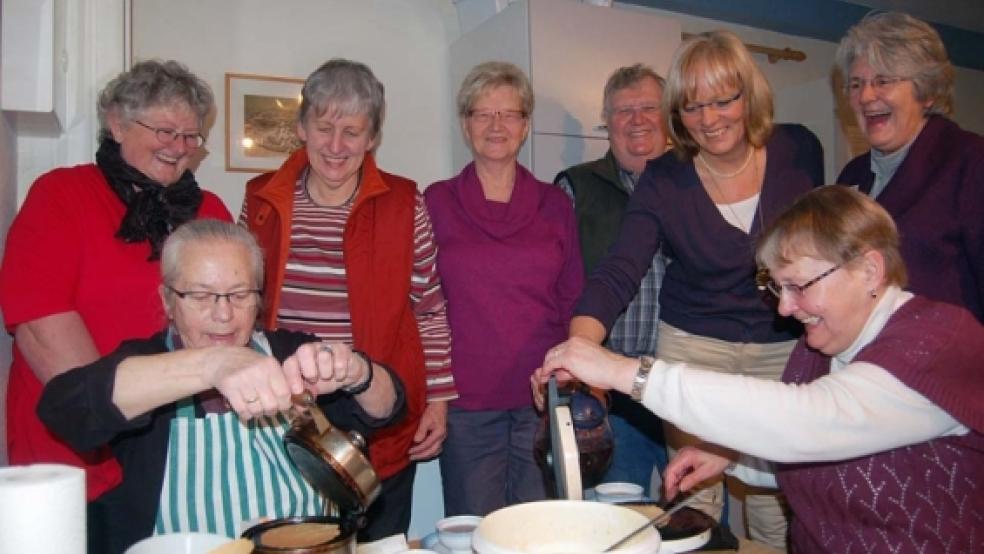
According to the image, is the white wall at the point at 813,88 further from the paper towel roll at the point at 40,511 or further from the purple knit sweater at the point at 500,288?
the paper towel roll at the point at 40,511

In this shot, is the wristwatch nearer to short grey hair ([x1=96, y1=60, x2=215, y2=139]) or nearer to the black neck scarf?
the black neck scarf

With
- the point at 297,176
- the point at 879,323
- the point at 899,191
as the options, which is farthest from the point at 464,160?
the point at 879,323

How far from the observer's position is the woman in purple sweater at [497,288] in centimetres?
226

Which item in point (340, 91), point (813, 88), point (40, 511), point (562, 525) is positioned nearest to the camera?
point (40, 511)

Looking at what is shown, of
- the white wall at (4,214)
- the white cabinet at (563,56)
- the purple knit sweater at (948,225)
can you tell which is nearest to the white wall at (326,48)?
the white cabinet at (563,56)

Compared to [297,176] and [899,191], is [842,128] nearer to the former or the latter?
[899,191]

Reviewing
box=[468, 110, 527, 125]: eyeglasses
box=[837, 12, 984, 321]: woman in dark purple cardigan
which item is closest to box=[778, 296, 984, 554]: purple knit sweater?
box=[837, 12, 984, 321]: woman in dark purple cardigan

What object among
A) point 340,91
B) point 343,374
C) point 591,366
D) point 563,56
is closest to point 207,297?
point 343,374

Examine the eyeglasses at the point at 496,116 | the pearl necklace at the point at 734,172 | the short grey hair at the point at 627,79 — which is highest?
the short grey hair at the point at 627,79

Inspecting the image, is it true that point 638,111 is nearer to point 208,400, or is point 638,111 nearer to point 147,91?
point 147,91

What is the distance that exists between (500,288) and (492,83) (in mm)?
578

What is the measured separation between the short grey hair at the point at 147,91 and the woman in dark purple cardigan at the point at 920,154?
60.8 inches

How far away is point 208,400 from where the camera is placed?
4.94 ft

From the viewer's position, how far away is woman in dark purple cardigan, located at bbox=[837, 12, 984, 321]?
5.88ft
